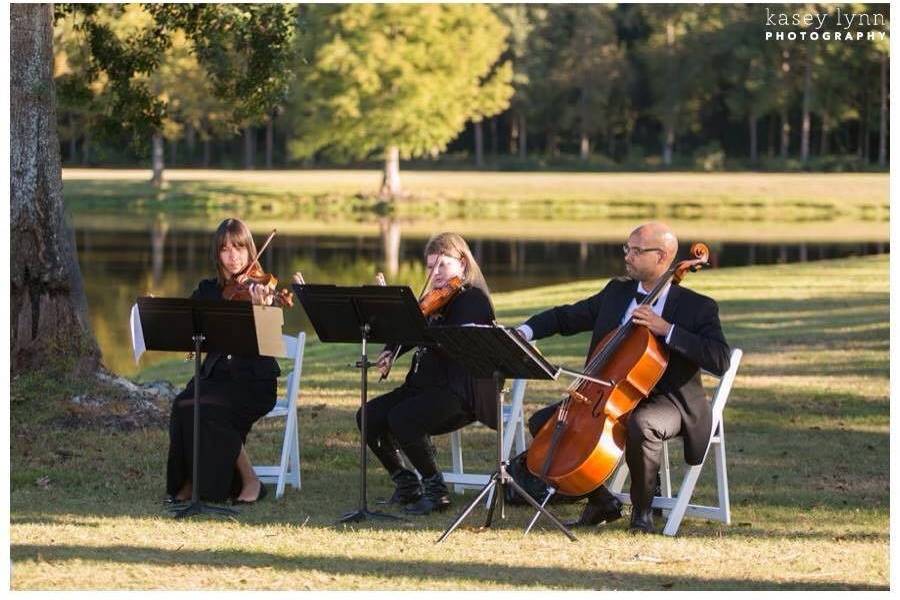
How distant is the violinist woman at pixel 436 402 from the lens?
869 centimetres

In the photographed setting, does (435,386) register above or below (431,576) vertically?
above

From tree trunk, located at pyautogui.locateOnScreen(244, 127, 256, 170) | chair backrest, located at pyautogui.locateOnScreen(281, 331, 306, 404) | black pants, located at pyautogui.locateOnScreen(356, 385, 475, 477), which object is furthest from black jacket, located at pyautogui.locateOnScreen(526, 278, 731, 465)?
tree trunk, located at pyautogui.locateOnScreen(244, 127, 256, 170)

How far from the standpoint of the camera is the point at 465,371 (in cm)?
880

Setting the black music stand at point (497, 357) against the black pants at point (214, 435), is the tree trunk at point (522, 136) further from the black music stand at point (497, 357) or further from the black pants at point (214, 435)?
the black music stand at point (497, 357)

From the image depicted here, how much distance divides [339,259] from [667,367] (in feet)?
91.1

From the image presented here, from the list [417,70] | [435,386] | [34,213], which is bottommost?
[435,386]

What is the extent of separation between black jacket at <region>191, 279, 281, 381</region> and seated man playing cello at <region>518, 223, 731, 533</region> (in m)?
1.69

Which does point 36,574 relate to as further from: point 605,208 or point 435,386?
point 605,208

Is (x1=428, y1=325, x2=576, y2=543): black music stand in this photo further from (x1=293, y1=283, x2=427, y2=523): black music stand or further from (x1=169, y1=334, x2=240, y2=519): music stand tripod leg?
(x1=169, y1=334, x2=240, y2=519): music stand tripod leg

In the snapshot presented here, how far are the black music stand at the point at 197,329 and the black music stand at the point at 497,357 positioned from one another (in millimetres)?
1067

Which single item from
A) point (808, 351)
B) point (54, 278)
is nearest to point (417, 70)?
point (808, 351)

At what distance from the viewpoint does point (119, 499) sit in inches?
358

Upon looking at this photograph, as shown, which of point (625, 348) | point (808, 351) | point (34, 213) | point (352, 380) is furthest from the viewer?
point (808, 351)

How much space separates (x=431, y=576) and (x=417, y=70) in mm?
52056
